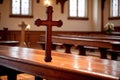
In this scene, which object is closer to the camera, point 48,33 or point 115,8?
point 48,33

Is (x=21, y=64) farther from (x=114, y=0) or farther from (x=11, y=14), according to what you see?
(x=114, y=0)

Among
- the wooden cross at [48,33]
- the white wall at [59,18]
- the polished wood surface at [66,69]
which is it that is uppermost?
the white wall at [59,18]

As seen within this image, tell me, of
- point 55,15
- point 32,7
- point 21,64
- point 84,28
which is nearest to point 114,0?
point 84,28

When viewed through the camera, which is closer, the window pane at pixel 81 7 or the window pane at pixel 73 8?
the window pane at pixel 73 8

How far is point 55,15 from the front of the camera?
1341cm

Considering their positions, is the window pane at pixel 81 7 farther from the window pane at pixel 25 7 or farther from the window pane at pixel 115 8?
the window pane at pixel 25 7

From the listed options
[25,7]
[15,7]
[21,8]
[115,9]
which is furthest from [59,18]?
[115,9]

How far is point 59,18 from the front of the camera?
13.5m

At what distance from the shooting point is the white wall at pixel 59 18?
489 inches

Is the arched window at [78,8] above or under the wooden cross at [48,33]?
above

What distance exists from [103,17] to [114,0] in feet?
3.64

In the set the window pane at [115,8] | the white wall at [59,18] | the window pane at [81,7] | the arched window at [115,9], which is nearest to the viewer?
the white wall at [59,18]

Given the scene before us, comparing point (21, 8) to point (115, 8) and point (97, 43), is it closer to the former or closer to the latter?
point (115, 8)

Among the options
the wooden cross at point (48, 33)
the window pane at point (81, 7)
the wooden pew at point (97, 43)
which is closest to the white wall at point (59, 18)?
the window pane at point (81, 7)
